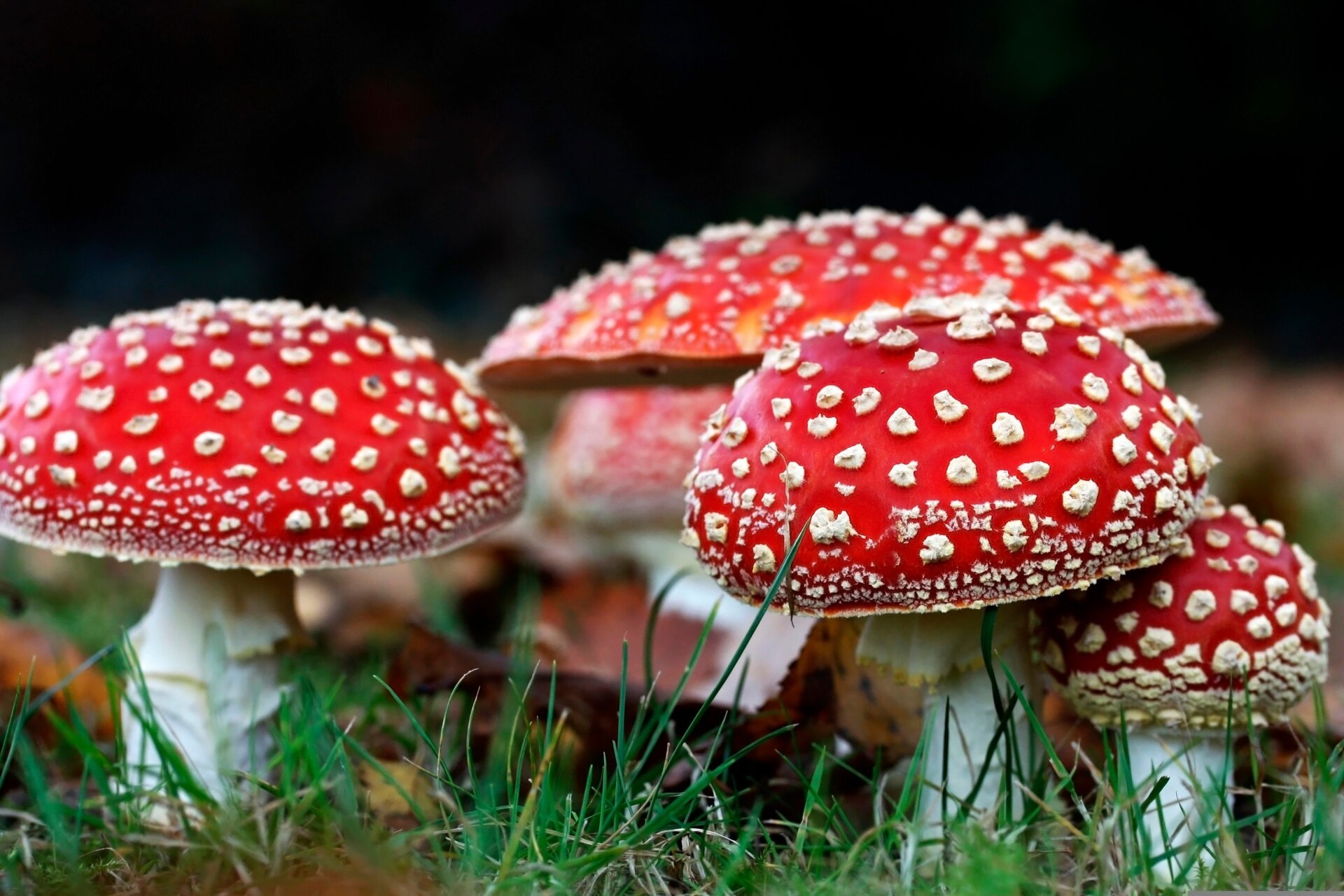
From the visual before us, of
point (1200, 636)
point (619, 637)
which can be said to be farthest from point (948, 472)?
point (619, 637)

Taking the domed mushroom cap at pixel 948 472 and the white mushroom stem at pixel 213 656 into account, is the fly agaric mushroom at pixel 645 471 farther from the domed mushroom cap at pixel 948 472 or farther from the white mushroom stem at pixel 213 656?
the domed mushroom cap at pixel 948 472

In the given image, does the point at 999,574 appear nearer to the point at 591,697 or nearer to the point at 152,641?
the point at 591,697

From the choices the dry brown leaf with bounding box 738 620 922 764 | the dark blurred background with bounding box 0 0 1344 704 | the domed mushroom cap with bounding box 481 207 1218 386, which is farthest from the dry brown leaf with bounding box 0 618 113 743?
the dark blurred background with bounding box 0 0 1344 704

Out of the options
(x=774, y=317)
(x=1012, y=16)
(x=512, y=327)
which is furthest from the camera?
(x=1012, y=16)

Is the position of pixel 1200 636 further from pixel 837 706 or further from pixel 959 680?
pixel 837 706

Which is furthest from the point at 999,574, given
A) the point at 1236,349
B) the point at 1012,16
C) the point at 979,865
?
the point at 1236,349

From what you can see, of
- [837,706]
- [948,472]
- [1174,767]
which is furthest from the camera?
[837,706]

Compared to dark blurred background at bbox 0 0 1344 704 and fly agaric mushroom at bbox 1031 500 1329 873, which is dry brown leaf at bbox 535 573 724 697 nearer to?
fly agaric mushroom at bbox 1031 500 1329 873
